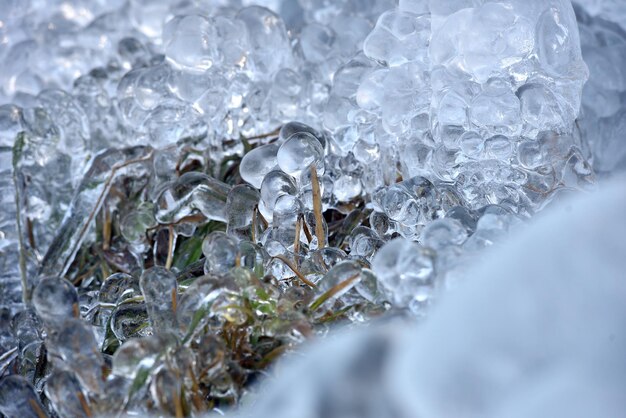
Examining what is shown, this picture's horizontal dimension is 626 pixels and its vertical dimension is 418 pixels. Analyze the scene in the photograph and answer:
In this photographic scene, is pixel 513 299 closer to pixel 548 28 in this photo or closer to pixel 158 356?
pixel 158 356

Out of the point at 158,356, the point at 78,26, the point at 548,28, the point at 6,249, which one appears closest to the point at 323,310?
the point at 158,356

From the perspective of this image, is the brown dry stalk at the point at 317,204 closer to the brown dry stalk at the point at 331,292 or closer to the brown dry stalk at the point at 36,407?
the brown dry stalk at the point at 331,292

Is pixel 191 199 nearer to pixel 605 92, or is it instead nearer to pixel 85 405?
pixel 85 405

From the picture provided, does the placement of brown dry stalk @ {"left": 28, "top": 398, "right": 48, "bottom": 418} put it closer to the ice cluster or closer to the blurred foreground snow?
the ice cluster

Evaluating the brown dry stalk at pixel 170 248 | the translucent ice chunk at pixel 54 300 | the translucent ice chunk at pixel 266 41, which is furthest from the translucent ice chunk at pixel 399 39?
the translucent ice chunk at pixel 54 300

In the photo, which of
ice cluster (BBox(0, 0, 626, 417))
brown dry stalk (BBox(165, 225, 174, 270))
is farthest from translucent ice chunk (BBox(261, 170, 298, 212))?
brown dry stalk (BBox(165, 225, 174, 270))

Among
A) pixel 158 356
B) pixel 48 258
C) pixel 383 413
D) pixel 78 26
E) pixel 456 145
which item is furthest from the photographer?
pixel 78 26
